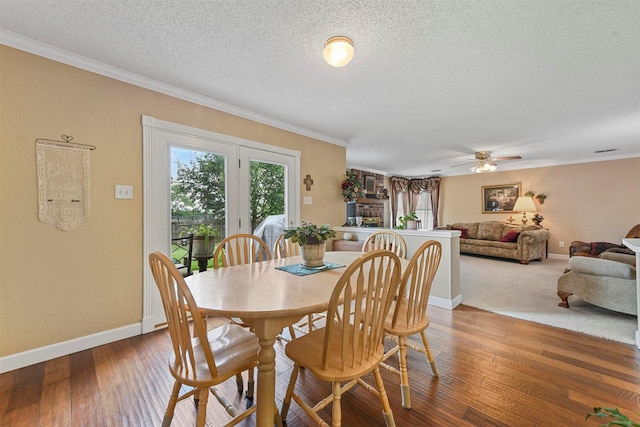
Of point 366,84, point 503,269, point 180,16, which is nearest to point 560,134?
point 503,269

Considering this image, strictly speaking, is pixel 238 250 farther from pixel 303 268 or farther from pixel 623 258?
pixel 623 258

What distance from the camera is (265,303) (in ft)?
3.86

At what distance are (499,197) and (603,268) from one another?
15.6 feet

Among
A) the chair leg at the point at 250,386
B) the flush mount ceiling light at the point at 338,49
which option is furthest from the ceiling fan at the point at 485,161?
the chair leg at the point at 250,386

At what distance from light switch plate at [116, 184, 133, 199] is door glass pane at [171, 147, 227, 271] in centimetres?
36

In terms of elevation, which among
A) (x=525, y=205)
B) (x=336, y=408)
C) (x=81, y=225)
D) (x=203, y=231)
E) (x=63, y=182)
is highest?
(x=63, y=182)

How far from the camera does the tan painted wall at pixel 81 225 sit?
188 cm

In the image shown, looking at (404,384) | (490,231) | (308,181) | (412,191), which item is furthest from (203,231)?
(412,191)

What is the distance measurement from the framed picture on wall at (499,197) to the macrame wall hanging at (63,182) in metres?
8.13

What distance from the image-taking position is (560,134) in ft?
13.2

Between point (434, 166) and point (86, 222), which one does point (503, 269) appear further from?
point (86, 222)

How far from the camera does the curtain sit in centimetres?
813

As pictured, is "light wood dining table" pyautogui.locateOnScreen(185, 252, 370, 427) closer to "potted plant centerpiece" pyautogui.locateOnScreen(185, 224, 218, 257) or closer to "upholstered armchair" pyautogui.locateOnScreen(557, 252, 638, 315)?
"potted plant centerpiece" pyautogui.locateOnScreen(185, 224, 218, 257)

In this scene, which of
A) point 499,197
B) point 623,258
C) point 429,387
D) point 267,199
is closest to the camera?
point 429,387
